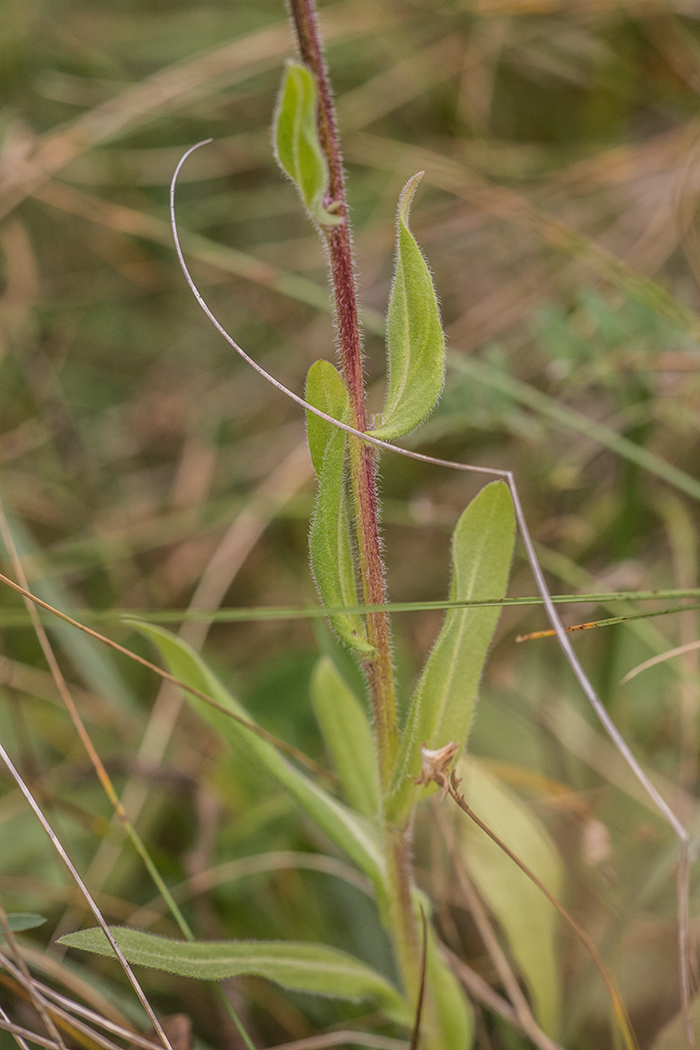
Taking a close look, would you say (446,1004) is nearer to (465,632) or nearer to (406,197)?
(465,632)

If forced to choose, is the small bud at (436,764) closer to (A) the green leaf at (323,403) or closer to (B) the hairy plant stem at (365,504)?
(B) the hairy plant stem at (365,504)

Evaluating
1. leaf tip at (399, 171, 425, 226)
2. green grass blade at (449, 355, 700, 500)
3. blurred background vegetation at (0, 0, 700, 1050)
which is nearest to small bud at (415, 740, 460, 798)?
blurred background vegetation at (0, 0, 700, 1050)

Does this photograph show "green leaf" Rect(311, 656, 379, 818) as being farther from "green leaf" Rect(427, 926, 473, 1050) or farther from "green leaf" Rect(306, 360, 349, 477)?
"green leaf" Rect(306, 360, 349, 477)

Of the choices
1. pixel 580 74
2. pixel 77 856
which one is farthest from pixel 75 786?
pixel 580 74

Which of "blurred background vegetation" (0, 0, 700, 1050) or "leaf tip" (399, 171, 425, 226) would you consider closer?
"leaf tip" (399, 171, 425, 226)

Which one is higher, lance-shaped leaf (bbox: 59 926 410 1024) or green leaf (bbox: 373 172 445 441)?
green leaf (bbox: 373 172 445 441)

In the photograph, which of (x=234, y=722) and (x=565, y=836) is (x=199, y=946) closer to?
(x=234, y=722)

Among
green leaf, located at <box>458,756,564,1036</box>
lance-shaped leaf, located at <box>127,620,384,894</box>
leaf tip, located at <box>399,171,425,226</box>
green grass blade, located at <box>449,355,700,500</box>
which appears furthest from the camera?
green grass blade, located at <box>449,355,700,500</box>
